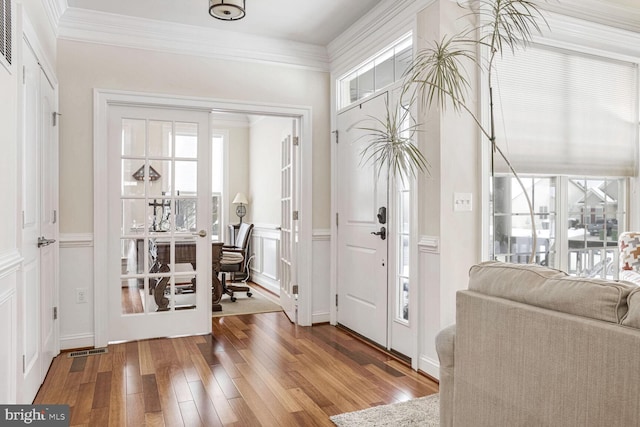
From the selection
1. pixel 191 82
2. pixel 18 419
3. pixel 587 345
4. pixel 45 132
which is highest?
pixel 191 82

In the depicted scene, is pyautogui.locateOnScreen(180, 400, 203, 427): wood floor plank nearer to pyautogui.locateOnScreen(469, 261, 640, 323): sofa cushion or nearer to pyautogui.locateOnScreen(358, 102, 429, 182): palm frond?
pyautogui.locateOnScreen(469, 261, 640, 323): sofa cushion

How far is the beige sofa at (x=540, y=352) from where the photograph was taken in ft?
3.69

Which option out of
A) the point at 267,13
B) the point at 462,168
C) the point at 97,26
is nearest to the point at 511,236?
the point at 462,168

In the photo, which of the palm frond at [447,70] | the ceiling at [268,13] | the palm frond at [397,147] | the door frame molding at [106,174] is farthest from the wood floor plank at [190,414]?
the ceiling at [268,13]

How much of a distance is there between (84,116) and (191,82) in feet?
2.92

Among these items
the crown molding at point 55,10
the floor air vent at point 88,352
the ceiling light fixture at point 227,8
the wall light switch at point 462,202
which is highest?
the crown molding at point 55,10

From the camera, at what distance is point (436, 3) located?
2.89m

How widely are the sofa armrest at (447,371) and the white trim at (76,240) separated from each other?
2.96 metres

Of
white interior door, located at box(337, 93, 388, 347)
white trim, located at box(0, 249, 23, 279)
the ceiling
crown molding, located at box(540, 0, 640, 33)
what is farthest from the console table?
crown molding, located at box(540, 0, 640, 33)

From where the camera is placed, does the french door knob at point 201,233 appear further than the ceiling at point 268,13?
Yes

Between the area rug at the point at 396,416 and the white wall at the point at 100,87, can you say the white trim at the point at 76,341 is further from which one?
the area rug at the point at 396,416

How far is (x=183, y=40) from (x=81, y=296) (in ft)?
7.39

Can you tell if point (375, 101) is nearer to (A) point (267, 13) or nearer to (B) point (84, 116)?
(A) point (267, 13)

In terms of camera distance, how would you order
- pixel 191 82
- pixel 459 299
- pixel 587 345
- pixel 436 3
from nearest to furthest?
pixel 587 345 → pixel 459 299 → pixel 436 3 → pixel 191 82
